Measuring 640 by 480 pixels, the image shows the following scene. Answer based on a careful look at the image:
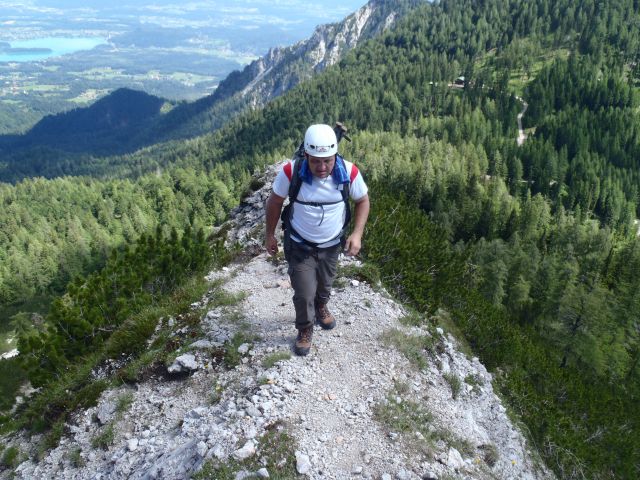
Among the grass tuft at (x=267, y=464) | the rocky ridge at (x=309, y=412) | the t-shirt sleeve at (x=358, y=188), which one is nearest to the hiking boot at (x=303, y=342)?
the rocky ridge at (x=309, y=412)

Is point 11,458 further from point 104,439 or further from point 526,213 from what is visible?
point 526,213

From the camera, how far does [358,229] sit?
946 cm

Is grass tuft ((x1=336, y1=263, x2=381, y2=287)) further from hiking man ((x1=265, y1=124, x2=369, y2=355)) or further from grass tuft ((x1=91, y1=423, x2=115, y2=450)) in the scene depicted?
grass tuft ((x1=91, y1=423, x2=115, y2=450))

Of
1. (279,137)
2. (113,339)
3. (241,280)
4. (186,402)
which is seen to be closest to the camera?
(186,402)

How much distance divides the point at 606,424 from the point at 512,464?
43.6 feet

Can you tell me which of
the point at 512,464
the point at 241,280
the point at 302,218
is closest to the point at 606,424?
the point at 512,464

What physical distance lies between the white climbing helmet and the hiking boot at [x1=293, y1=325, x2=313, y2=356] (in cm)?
423

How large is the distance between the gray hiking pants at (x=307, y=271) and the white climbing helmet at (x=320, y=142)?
6.81 ft

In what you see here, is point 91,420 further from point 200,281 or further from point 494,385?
point 494,385

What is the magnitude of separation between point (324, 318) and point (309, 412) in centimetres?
289

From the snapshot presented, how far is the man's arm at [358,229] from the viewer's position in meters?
9.23

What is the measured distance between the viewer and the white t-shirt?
340 inches

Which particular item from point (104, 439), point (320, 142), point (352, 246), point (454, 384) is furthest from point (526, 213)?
point (104, 439)

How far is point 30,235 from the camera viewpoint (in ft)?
408
